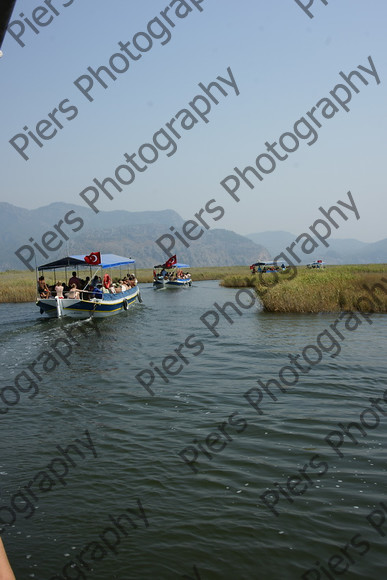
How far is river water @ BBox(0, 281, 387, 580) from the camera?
5582 mm

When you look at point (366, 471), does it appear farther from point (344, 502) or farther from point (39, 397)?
point (39, 397)

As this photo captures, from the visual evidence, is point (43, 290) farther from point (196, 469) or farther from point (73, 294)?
point (196, 469)

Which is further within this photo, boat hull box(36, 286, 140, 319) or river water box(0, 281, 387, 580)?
boat hull box(36, 286, 140, 319)

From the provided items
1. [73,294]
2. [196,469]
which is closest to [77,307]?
[73,294]

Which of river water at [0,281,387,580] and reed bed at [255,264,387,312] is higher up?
reed bed at [255,264,387,312]

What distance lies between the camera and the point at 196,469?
7.85 meters

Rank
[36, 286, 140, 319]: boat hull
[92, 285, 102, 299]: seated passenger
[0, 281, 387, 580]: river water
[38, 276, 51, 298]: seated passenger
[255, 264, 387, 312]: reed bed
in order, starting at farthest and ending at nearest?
[38, 276, 51, 298]: seated passenger < [92, 285, 102, 299]: seated passenger < [36, 286, 140, 319]: boat hull < [255, 264, 387, 312]: reed bed < [0, 281, 387, 580]: river water

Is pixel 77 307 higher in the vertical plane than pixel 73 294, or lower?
lower

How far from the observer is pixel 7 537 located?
6.11 m

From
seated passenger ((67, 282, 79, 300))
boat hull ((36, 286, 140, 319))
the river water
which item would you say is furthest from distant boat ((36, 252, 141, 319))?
the river water

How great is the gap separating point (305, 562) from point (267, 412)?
5.33 meters

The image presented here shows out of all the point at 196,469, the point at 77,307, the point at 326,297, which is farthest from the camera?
the point at 77,307

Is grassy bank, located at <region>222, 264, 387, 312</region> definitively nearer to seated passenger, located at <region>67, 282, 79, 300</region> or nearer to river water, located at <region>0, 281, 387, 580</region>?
seated passenger, located at <region>67, 282, 79, 300</region>

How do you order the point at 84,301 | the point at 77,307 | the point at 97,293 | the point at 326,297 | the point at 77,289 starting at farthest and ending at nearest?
the point at 77,289
the point at 97,293
the point at 77,307
the point at 326,297
the point at 84,301
